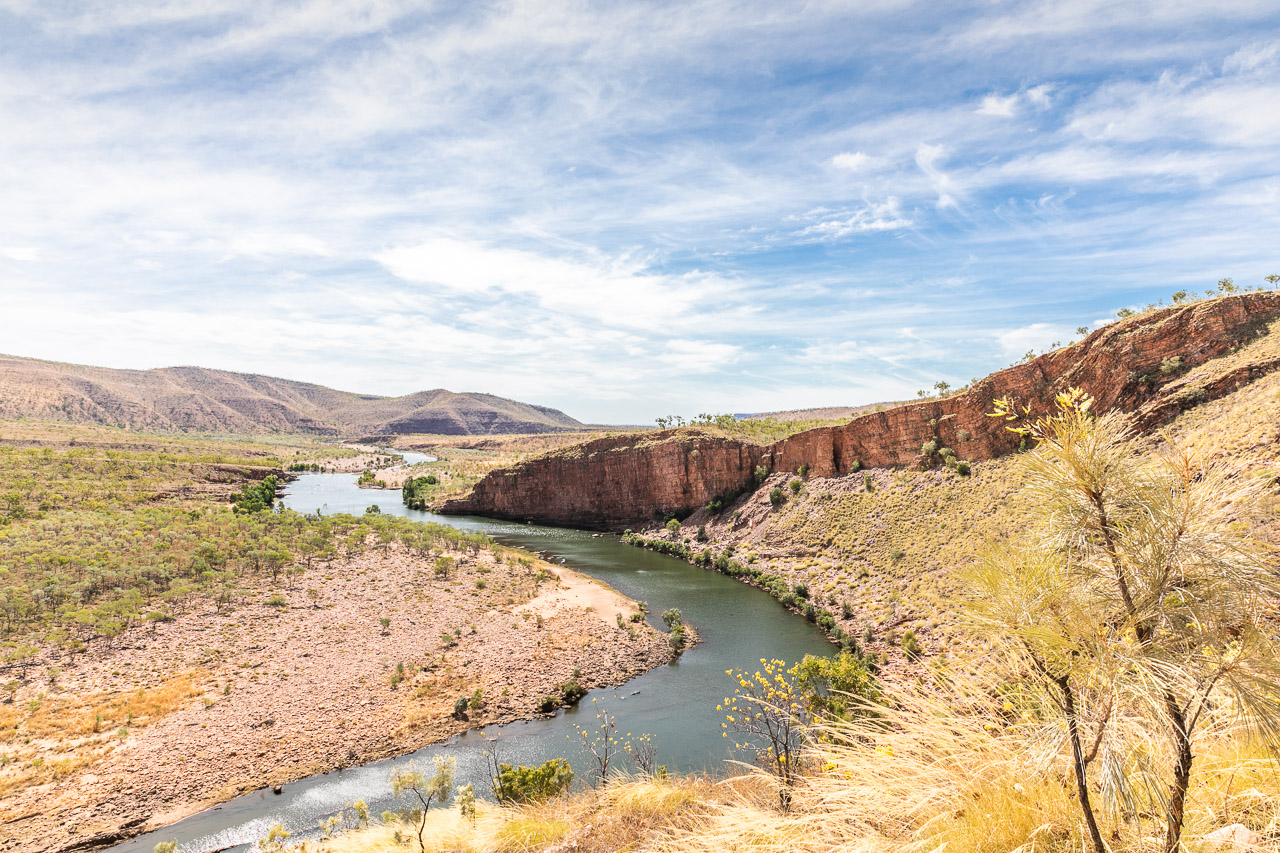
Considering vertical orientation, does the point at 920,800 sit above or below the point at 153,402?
below

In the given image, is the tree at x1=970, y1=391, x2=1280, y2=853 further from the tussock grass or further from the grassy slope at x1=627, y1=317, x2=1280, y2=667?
the grassy slope at x1=627, y1=317, x2=1280, y2=667

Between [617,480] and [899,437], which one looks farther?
[617,480]

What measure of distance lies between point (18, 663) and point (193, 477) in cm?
3977

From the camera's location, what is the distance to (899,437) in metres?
38.8


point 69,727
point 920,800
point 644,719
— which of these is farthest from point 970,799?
A: point 69,727

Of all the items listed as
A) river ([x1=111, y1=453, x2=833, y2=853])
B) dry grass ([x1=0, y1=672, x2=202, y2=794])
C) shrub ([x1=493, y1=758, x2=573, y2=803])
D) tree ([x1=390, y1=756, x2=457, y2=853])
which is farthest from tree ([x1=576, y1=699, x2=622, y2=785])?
dry grass ([x1=0, y1=672, x2=202, y2=794])

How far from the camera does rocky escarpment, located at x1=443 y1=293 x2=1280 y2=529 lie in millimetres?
26719

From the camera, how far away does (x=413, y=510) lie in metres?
69.2

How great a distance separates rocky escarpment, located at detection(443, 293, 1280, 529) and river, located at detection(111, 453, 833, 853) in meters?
13.5

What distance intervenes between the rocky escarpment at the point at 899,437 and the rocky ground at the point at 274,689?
63.3 ft

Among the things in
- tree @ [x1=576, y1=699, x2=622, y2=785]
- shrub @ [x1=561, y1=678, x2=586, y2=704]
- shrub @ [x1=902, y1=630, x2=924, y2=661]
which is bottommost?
tree @ [x1=576, y1=699, x2=622, y2=785]

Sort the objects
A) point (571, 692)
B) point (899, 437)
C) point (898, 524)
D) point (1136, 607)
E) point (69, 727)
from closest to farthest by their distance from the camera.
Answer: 1. point (1136, 607)
2. point (69, 727)
3. point (571, 692)
4. point (898, 524)
5. point (899, 437)

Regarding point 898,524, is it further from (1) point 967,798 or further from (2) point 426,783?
(1) point 967,798

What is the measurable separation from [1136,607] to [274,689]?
2404 cm
